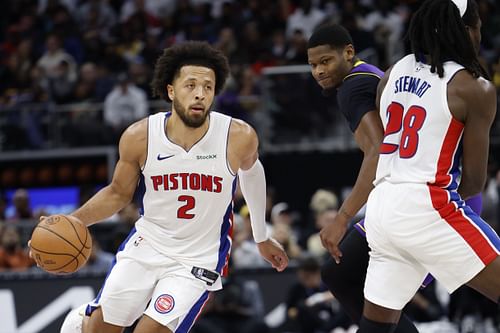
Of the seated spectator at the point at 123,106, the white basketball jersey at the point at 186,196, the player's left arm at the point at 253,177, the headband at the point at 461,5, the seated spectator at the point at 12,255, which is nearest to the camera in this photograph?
the headband at the point at 461,5

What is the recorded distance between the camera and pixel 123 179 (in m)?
5.98

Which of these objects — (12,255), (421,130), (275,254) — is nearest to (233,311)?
(12,255)

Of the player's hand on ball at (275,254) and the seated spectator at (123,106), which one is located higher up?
the player's hand on ball at (275,254)

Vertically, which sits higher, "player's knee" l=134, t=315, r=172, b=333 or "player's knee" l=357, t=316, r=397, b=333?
"player's knee" l=357, t=316, r=397, b=333

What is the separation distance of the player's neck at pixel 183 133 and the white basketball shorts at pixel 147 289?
26.0 inches

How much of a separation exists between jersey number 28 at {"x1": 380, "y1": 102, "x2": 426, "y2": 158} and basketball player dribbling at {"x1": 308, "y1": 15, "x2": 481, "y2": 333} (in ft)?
0.91

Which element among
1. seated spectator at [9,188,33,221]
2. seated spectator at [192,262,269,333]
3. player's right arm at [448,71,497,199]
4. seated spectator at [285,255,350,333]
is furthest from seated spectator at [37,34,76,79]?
player's right arm at [448,71,497,199]

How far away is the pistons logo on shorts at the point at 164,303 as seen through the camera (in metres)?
5.67

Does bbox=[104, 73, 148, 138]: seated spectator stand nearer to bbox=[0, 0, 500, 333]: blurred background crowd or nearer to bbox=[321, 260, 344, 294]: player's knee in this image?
bbox=[0, 0, 500, 333]: blurred background crowd

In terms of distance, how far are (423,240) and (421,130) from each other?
54 cm

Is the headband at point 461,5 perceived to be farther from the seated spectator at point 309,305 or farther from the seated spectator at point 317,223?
the seated spectator at point 317,223

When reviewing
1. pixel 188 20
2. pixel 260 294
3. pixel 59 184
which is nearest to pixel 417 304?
pixel 260 294

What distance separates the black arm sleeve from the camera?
216 inches

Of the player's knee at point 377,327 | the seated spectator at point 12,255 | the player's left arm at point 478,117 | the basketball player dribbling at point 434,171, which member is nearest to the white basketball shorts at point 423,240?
the basketball player dribbling at point 434,171
